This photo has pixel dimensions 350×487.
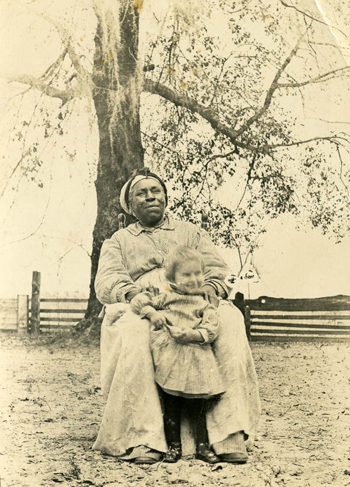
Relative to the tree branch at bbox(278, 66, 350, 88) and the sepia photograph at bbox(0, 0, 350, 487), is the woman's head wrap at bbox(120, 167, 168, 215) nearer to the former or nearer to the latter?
the sepia photograph at bbox(0, 0, 350, 487)

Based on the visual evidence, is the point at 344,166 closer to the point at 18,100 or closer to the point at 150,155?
the point at 150,155

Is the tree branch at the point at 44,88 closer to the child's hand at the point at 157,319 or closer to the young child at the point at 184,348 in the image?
the young child at the point at 184,348

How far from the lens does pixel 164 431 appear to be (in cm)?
316

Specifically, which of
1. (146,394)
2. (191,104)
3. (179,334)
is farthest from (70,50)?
(146,394)

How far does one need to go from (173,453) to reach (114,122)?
2.32 meters

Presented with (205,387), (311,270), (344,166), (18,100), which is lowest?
(205,387)

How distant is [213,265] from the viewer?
3717mm

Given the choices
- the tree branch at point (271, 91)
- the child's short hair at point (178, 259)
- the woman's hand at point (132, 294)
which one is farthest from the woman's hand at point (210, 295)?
the tree branch at point (271, 91)

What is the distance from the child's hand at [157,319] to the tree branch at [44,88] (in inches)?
69.9

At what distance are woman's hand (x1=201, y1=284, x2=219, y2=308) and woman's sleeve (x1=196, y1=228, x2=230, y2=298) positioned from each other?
0.11 ft

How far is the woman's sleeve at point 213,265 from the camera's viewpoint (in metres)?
3.54

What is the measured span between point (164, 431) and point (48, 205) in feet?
5.69

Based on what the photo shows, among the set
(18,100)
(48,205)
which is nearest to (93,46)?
(18,100)

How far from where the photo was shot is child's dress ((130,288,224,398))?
306 centimetres
